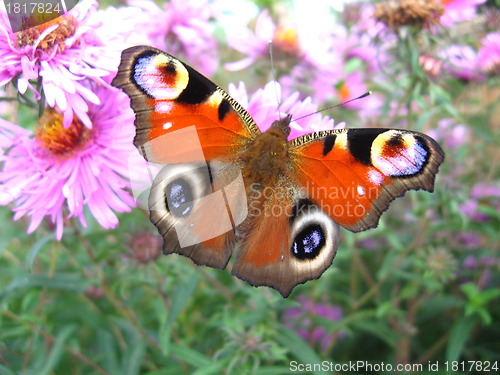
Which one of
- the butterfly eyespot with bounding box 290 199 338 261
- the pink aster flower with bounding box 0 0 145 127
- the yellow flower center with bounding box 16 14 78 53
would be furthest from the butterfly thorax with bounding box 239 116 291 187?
the yellow flower center with bounding box 16 14 78 53

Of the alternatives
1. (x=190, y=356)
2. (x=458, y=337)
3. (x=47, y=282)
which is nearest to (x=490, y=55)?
(x=458, y=337)

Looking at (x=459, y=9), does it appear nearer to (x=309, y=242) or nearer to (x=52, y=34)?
(x=309, y=242)

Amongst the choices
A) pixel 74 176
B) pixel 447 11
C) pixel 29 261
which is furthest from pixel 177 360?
pixel 447 11

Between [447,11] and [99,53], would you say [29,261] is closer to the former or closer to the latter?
[99,53]

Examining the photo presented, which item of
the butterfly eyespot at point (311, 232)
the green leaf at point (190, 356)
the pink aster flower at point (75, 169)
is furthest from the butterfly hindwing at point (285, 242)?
the green leaf at point (190, 356)

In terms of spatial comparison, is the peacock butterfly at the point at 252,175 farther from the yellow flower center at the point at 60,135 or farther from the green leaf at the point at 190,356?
the green leaf at the point at 190,356
